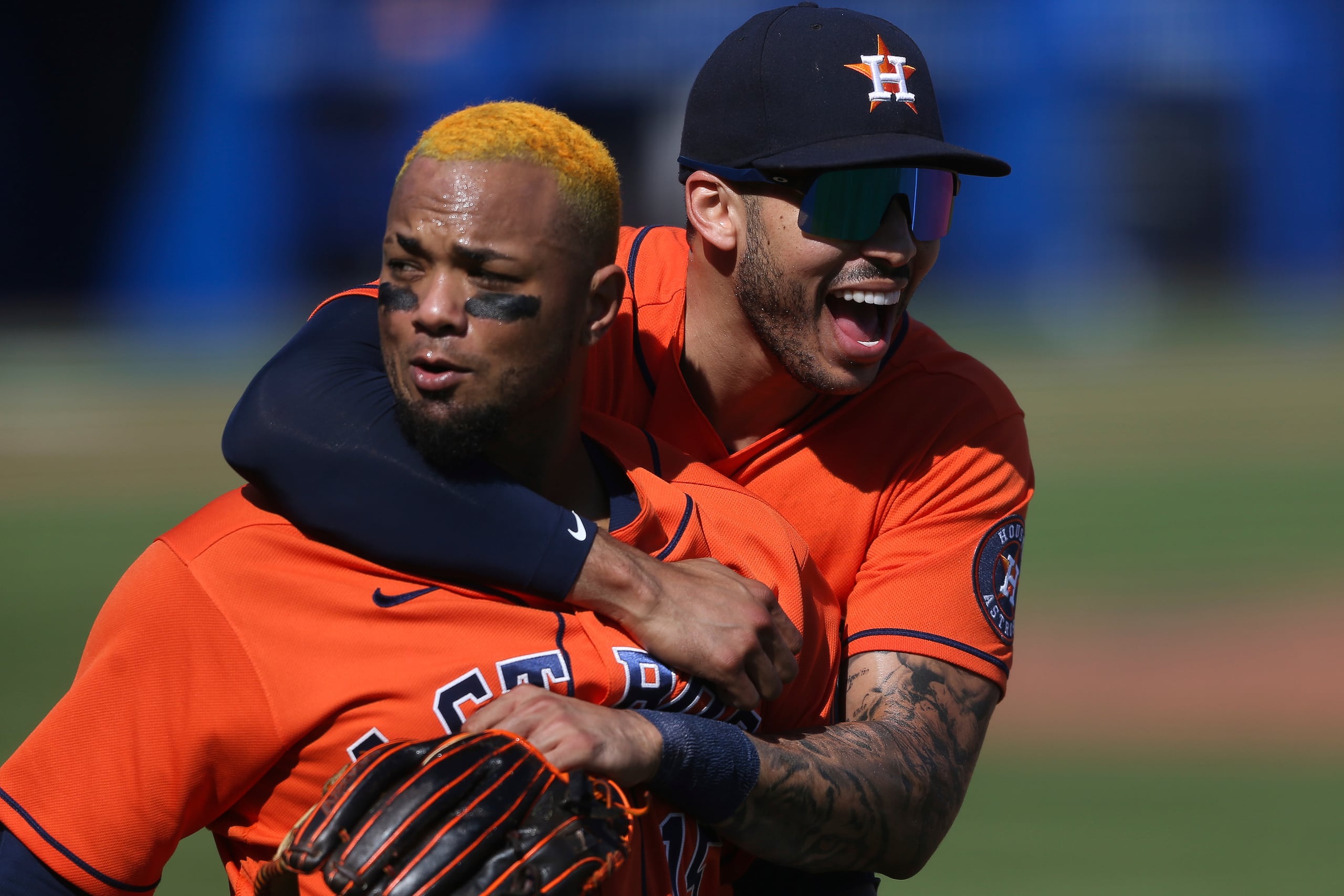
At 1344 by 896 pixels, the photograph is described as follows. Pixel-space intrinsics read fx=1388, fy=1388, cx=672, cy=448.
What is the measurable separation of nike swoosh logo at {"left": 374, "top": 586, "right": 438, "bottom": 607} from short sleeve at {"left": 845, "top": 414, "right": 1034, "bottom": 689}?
98 cm

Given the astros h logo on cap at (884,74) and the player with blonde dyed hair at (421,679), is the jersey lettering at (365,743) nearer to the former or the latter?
the player with blonde dyed hair at (421,679)

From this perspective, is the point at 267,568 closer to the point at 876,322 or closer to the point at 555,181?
the point at 555,181

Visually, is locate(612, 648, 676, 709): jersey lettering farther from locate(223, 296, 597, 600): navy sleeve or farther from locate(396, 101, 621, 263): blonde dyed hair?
locate(396, 101, 621, 263): blonde dyed hair

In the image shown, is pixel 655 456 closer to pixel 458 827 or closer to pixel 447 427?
pixel 447 427

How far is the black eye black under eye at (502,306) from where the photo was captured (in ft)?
7.03

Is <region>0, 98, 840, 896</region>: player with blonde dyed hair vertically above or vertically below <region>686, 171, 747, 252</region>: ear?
below

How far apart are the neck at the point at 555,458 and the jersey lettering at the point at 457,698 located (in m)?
0.41

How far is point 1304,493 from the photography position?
442 inches

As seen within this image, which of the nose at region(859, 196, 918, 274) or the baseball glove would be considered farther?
the nose at region(859, 196, 918, 274)

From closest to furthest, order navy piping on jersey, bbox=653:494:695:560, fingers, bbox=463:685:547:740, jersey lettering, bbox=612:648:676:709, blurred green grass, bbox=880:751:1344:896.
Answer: fingers, bbox=463:685:547:740, jersey lettering, bbox=612:648:676:709, navy piping on jersey, bbox=653:494:695:560, blurred green grass, bbox=880:751:1344:896

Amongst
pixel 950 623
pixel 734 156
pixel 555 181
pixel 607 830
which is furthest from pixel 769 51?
pixel 607 830

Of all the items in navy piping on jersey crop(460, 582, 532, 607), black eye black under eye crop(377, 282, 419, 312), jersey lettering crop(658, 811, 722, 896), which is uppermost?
black eye black under eye crop(377, 282, 419, 312)

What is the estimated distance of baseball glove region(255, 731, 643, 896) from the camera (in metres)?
1.82

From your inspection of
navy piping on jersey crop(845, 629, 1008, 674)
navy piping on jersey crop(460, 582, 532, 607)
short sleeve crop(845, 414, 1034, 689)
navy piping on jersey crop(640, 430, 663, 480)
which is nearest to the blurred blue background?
short sleeve crop(845, 414, 1034, 689)
